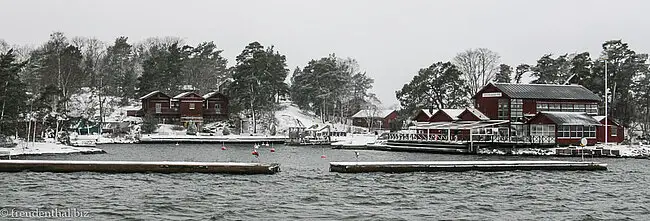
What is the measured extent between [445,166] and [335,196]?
12.4 metres

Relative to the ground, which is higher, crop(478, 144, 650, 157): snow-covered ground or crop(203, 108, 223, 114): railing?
crop(203, 108, 223, 114): railing

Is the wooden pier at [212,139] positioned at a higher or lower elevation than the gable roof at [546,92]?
lower

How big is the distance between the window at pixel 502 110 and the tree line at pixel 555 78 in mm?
10460

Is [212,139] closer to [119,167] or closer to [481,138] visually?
[481,138]

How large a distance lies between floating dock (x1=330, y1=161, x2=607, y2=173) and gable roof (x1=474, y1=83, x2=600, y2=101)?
29973 millimetres

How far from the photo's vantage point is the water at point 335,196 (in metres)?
22.7

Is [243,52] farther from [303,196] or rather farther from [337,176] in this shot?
[303,196]

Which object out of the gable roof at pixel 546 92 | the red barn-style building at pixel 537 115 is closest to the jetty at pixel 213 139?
the red barn-style building at pixel 537 115

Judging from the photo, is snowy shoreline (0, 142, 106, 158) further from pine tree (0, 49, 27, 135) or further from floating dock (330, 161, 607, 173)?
floating dock (330, 161, 607, 173)

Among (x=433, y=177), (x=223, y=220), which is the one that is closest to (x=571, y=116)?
(x=433, y=177)

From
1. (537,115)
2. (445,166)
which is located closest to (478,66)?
(537,115)

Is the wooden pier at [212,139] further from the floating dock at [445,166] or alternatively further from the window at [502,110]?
the floating dock at [445,166]

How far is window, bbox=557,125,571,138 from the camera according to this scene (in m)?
64.0

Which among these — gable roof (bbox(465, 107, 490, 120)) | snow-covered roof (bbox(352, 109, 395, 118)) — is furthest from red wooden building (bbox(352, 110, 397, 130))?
gable roof (bbox(465, 107, 490, 120))
